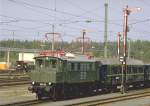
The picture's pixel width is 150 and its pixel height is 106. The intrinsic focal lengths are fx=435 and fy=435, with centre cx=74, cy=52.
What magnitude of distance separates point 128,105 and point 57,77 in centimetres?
515

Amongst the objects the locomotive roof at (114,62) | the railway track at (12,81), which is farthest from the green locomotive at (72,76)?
the railway track at (12,81)

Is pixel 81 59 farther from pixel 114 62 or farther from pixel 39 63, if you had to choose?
pixel 114 62

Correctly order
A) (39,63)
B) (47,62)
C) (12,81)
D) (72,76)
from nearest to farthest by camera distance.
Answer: (47,62) → (39,63) → (72,76) → (12,81)

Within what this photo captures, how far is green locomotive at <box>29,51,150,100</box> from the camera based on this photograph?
28297 millimetres

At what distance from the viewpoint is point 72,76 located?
97.9 ft

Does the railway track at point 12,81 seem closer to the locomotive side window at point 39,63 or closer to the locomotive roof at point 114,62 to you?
the locomotive roof at point 114,62

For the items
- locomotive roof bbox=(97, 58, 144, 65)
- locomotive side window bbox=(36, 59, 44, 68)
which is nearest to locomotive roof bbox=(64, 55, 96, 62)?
locomotive side window bbox=(36, 59, 44, 68)

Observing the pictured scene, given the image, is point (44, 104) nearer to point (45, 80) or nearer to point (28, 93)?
point (45, 80)

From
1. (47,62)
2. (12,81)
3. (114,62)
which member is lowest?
(12,81)

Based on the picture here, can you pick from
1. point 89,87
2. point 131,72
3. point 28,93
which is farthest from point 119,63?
point 28,93

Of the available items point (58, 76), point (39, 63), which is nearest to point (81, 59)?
point (39, 63)

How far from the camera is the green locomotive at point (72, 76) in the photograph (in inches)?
1114

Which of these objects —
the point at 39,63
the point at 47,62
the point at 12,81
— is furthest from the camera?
the point at 12,81

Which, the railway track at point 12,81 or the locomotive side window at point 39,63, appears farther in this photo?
the railway track at point 12,81
